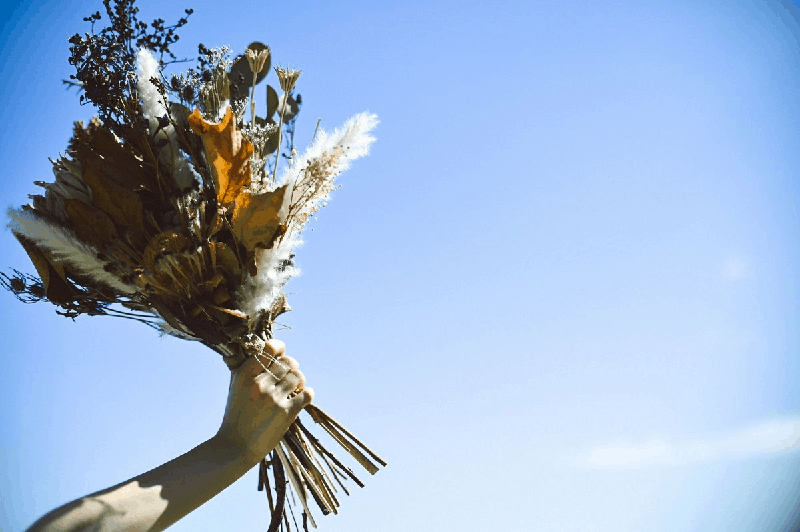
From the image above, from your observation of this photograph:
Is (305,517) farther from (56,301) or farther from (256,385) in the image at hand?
(56,301)

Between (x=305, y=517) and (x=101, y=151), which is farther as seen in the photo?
(x=305, y=517)

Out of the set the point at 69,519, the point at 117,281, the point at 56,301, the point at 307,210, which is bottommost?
the point at 69,519

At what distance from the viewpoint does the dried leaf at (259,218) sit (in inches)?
69.1

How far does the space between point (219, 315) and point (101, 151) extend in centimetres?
60

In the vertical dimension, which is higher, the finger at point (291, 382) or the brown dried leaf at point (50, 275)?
the finger at point (291, 382)

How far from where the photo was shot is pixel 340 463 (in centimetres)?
221

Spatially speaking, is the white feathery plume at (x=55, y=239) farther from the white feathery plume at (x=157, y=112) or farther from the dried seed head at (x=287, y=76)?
the dried seed head at (x=287, y=76)

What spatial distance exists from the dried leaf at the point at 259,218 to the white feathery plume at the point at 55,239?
17.3 inches

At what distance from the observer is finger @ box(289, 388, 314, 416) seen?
1.89m

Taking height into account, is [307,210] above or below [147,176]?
above

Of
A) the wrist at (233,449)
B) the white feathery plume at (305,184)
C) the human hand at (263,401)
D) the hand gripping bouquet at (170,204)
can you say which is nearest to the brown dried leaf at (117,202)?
the hand gripping bouquet at (170,204)

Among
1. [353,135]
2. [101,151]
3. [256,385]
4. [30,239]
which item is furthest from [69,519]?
[353,135]

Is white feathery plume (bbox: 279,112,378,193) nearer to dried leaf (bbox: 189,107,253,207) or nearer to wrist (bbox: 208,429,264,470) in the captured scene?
dried leaf (bbox: 189,107,253,207)

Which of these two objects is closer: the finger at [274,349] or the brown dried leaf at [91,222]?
the brown dried leaf at [91,222]
